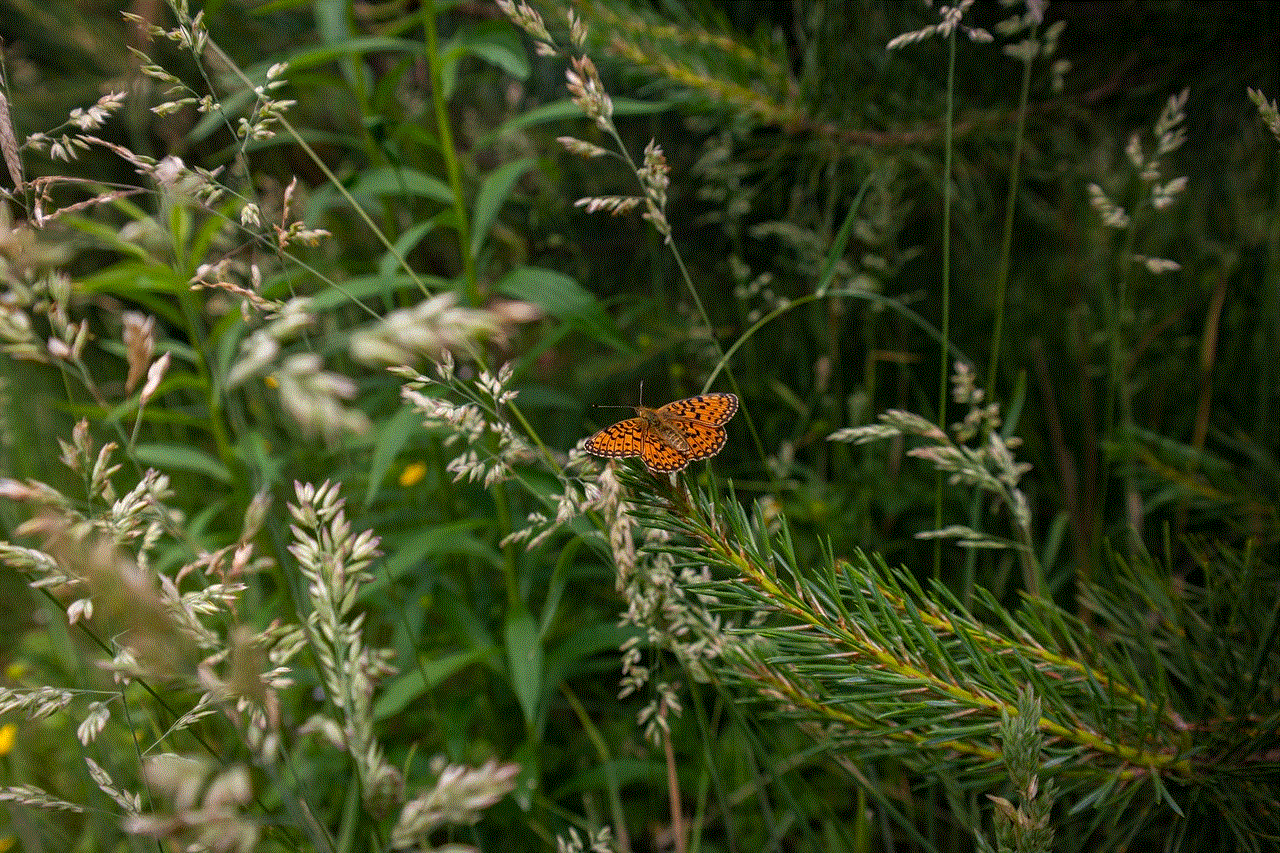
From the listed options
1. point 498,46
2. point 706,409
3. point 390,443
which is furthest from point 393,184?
point 706,409


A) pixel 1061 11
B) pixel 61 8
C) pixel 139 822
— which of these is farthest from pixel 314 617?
pixel 61 8

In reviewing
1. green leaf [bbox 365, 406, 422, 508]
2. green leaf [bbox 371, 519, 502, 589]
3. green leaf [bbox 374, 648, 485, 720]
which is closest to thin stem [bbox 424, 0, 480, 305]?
green leaf [bbox 365, 406, 422, 508]

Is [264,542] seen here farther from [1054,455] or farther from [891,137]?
[1054,455]

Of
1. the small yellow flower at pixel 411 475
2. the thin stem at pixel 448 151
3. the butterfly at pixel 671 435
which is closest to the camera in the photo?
the butterfly at pixel 671 435

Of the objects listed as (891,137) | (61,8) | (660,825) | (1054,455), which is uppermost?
(61,8)

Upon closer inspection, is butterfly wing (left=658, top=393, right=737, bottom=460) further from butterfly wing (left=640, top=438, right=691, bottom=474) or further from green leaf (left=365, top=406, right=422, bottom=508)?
green leaf (left=365, top=406, right=422, bottom=508)

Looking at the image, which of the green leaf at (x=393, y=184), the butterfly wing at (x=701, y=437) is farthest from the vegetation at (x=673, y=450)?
A: the butterfly wing at (x=701, y=437)

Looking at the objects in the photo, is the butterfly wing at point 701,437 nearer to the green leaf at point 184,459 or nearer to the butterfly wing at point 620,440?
the butterfly wing at point 620,440
